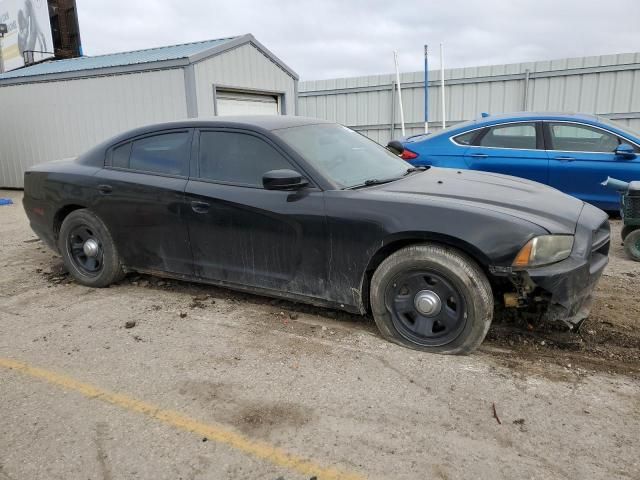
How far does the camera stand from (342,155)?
157 inches

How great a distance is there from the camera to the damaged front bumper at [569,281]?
9.82 feet

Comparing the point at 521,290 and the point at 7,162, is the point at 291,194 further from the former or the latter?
the point at 7,162

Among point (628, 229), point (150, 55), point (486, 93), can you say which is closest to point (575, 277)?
point (628, 229)

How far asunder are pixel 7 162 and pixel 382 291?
12557mm

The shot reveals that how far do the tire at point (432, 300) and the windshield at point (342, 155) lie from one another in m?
0.75

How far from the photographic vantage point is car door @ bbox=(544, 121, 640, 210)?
673cm

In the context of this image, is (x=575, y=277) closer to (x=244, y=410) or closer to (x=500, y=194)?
(x=500, y=194)

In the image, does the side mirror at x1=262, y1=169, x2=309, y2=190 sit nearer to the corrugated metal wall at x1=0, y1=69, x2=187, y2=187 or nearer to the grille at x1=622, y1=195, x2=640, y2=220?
the grille at x1=622, y1=195, x2=640, y2=220

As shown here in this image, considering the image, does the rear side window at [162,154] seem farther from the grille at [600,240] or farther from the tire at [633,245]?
the tire at [633,245]

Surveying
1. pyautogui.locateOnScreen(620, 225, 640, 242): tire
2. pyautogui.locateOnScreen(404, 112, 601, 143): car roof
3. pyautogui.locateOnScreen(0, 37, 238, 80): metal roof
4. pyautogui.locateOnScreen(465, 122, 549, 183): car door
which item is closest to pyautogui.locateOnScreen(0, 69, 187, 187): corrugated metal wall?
pyautogui.locateOnScreen(0, 37, 238, 80): metal roof

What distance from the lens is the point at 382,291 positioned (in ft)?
11.1

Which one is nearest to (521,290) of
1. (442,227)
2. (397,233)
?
(442,227)

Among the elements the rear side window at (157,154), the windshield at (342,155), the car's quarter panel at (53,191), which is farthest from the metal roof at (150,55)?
the windshield at (342,155)

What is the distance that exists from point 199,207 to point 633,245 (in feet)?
14.5
